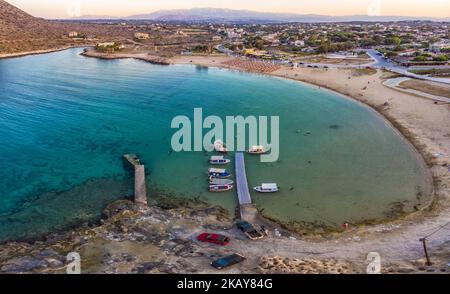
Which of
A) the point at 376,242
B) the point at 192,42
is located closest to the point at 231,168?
the point at 376,242

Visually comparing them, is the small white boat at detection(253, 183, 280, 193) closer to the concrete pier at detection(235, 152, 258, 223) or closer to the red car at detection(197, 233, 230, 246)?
the concrete pier at detection(235, 152, 258, 223)

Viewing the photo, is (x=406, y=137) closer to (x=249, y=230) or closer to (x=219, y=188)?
(x=219, y=188)

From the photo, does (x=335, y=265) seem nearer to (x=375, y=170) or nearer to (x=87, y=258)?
(x=87, y=258)

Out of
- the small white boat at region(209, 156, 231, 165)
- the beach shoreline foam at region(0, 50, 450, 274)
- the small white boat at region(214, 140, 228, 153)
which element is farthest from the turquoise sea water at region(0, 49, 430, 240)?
the small white boat at region(214, 140, 228, 153)

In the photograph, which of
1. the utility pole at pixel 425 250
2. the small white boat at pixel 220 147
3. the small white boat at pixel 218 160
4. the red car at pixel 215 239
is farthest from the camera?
the small white boat at pixel 220 147

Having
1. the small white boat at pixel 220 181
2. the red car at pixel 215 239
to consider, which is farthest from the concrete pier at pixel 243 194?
the red car at pixel 215 239

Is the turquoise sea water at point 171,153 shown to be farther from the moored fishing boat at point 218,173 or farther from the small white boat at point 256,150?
the small white boat at point 256,150
